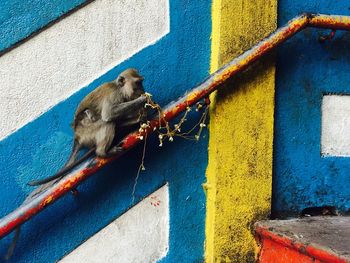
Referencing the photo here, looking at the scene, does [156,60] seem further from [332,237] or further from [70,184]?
[332,237]

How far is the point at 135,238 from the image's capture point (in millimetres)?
2660

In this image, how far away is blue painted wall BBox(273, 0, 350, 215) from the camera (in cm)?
282

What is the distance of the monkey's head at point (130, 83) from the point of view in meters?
2.47

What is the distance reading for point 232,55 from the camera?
2.70 m

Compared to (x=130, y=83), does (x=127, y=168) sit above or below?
below

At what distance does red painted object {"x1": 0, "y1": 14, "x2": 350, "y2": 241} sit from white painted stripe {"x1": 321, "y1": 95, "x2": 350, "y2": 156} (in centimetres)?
46

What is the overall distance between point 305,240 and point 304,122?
86 cm

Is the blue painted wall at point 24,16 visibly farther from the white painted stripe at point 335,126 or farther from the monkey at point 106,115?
the white painted stripe at point 335,126


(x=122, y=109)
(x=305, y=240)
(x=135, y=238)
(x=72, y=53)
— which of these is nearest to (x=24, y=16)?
(x=72, y=53)

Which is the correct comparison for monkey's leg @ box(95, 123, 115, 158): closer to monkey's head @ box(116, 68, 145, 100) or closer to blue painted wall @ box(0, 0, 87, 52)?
monkey's head @ box(116, 68, 145, 100)

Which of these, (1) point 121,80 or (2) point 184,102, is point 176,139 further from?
(1) point 121,80

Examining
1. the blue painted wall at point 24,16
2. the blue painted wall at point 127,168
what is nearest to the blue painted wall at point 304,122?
the blue painted wall at point 127,168

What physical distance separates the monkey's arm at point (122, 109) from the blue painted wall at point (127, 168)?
269 millimetres

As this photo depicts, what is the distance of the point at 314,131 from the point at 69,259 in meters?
1.62
